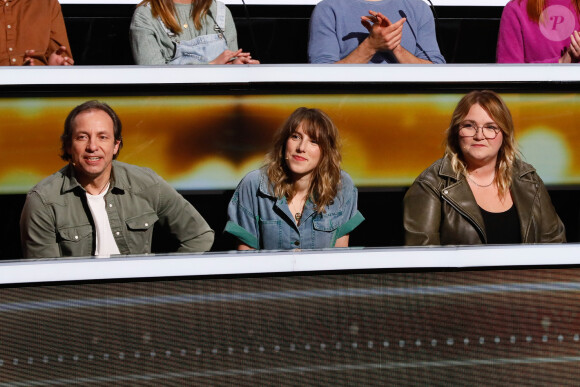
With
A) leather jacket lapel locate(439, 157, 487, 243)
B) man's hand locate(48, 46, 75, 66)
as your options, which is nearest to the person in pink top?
leather jacket lapel locate(439, 157, 487, 243)

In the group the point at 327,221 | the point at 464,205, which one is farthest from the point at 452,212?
the point at 327,221

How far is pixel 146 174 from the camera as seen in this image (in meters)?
2.55

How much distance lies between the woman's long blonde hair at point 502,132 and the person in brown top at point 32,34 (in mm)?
1354

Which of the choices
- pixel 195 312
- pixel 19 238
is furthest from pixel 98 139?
pixel 195 312

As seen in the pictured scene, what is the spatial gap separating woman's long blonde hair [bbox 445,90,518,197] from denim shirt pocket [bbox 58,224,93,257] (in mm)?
1153

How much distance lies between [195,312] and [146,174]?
0.71 meters

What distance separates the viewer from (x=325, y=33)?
3.00 m

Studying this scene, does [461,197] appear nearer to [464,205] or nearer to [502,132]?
[464,205]

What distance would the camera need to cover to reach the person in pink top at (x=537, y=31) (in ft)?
9.95

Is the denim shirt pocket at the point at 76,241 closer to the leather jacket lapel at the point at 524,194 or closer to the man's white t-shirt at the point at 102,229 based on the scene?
the man's white t-shirt at the point at 102,229

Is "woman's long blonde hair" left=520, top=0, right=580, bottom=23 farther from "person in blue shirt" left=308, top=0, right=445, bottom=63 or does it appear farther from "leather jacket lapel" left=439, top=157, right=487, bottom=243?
"leather jacket lapel" left=439, top=157, right=487, bottom=243

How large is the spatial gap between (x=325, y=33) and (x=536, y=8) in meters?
0.82

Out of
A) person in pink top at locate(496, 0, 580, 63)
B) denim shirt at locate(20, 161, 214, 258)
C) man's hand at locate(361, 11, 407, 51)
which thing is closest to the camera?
denim shirt at locate(20, 161, 214, 258)

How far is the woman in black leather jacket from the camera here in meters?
2.51
